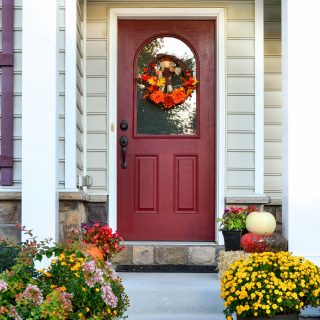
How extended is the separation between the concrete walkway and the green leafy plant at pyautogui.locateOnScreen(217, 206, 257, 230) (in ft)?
1.88

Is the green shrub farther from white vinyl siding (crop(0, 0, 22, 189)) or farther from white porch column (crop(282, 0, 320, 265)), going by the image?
white porch column (crop(282, 0, 320, 265))

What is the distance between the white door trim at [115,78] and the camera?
6285mm

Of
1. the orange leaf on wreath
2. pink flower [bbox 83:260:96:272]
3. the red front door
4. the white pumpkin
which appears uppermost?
the orange leaf on wreath

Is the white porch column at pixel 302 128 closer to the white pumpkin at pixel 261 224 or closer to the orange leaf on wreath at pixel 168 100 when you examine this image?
the white pumpkin at pixel 261 224

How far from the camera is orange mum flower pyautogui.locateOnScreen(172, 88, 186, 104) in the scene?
6363 mm

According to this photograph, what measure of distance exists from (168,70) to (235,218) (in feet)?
5.15

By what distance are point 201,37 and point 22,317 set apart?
369 cm

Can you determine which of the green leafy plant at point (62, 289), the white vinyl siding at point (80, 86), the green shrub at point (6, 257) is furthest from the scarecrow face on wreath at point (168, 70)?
the green leafy plant at point (62, 289)

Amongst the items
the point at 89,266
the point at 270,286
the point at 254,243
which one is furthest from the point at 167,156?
the point at 89,266

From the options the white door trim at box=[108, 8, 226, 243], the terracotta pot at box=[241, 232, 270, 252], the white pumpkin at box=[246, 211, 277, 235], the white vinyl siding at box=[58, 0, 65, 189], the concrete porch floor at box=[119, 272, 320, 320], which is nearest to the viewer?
the concrete porch floor at box=[119, 272, 320, 320]

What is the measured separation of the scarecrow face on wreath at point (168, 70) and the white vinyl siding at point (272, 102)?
80 centimetres

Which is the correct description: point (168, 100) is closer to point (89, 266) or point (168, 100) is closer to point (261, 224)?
point (261, 224)

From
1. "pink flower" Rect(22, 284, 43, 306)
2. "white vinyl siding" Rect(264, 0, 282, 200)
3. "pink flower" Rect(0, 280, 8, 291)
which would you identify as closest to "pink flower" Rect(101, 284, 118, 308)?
"pink flower" Rect(22, 284, 43, 306)

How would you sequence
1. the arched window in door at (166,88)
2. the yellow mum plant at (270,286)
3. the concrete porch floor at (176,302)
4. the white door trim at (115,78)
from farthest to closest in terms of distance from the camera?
the arched window in door at (166,88) < the white door trim at (115,78) < the concrete porch floor at (176,302) < the yellow mum plant at (270,286)
